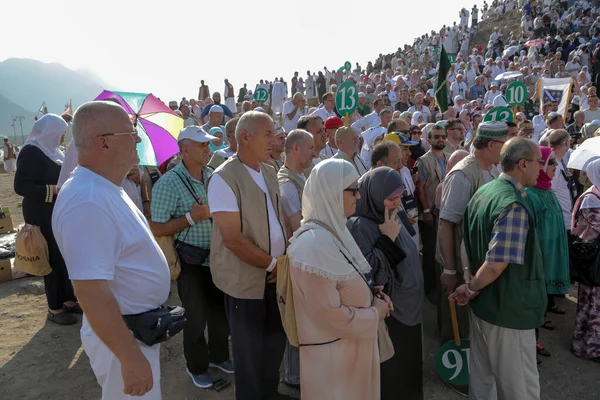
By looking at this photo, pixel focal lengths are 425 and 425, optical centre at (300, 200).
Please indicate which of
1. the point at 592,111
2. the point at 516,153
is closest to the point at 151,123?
the point at 516,153

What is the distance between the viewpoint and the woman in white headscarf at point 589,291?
3861 mm

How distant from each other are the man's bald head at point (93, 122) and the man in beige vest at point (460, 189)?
104 inches

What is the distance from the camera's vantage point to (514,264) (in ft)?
9.14

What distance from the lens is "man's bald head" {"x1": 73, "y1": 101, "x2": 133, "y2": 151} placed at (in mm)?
1828

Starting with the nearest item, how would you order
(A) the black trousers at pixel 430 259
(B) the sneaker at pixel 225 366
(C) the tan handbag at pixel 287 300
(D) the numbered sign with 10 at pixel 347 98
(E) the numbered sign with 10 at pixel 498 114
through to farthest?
(C) the tan handbag at pixel 287 300, (B) the sneaker at pixel 225 366, (A) the black trousers at pixel 430 259, (E) the numbered sign with 10 at pixel 498 114, (D) the numbered sign with 10 at pixel 347 98

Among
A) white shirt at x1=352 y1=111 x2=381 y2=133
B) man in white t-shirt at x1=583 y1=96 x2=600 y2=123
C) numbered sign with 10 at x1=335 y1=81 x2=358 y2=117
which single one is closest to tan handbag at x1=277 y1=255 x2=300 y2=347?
numbered sign with 10 at x1=335 y1=81 x2=358 y2=117

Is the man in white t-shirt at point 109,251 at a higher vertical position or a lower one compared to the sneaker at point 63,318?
higher

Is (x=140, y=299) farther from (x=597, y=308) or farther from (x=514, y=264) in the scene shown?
(x=597, y=308)

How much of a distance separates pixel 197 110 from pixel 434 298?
946 centimetres

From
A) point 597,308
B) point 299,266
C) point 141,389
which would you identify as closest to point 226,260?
point 299,266

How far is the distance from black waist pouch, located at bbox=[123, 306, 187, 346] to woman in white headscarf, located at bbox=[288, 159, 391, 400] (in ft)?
2.24

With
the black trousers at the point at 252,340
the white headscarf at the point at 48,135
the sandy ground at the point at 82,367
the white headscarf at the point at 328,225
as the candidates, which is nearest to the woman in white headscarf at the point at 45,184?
the white headscarf at the point at 48,135

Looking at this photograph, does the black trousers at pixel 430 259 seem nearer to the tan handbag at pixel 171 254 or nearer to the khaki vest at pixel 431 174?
the khaki vest at pixel 431 174

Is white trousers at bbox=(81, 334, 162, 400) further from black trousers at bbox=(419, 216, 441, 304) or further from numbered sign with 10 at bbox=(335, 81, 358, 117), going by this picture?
numbered sign with 10 at bbox=(335, 81, 358, 117)
